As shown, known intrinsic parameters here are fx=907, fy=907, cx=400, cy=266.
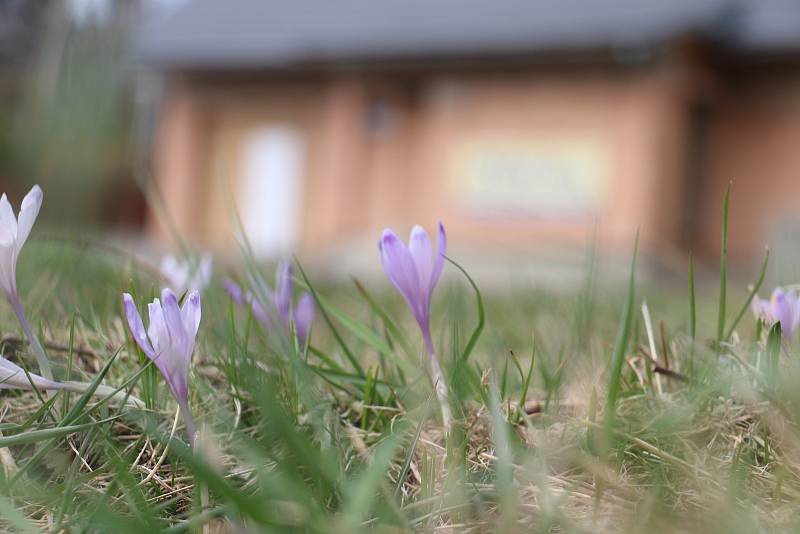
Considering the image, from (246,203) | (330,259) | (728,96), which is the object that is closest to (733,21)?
(728,96)

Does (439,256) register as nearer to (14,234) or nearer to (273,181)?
(14,234)

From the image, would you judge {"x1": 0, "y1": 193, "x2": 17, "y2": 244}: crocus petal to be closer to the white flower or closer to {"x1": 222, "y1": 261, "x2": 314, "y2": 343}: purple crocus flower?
the white flower

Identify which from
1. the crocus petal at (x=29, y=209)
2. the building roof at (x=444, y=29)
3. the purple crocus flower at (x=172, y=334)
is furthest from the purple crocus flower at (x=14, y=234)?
the building roof at (x=444, y=29)

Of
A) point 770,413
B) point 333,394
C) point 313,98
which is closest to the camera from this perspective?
point 770,413

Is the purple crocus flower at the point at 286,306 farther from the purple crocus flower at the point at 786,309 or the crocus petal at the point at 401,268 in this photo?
the purple crocus flower at the point at 786,309

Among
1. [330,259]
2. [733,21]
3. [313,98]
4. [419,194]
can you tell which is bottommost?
[330,259]

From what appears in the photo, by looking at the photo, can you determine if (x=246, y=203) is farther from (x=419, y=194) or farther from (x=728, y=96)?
(x=728, y=96)

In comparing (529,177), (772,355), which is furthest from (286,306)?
(529,177)

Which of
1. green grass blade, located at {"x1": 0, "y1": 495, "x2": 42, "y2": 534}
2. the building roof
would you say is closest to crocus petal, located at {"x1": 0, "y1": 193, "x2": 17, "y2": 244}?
green grass blade, located at {"x1": 0, "y1": 495, "x2": 42, "y2": 534}
